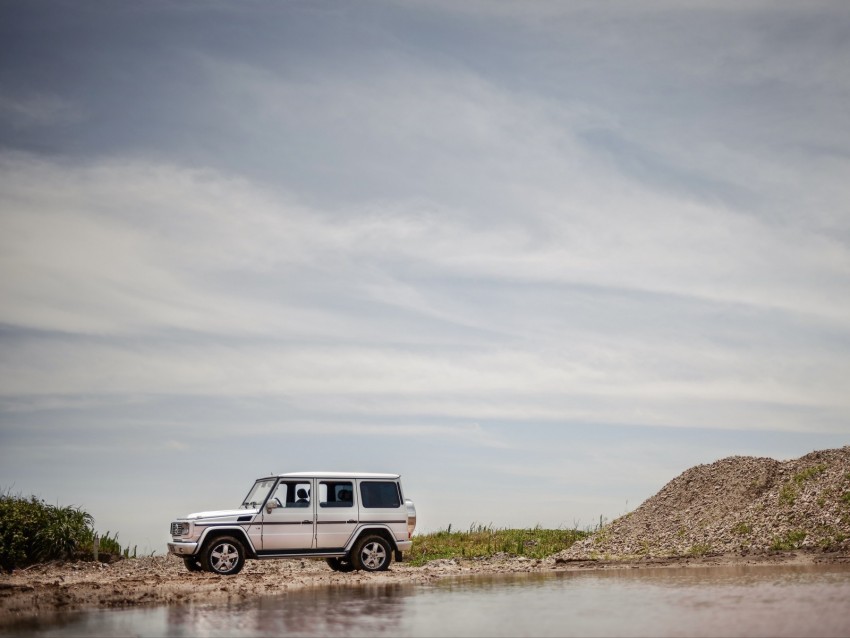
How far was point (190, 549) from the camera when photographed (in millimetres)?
19781

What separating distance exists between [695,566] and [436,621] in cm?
1387

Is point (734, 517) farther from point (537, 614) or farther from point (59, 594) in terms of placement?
point (59, 594)

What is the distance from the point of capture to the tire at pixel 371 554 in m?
21.2

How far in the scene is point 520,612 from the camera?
13148 mm

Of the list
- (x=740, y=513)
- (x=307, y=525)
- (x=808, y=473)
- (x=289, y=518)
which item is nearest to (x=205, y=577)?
(x=289, y=518)

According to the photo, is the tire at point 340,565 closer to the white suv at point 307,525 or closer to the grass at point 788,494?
the white suv at point 307,525

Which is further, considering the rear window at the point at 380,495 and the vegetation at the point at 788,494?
the vegetation at the point at 788,494

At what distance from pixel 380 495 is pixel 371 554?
1.42 metres

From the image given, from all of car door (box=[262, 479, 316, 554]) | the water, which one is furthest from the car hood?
the water

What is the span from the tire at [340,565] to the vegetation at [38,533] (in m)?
7.71

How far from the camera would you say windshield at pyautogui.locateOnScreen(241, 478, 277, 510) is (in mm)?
20817

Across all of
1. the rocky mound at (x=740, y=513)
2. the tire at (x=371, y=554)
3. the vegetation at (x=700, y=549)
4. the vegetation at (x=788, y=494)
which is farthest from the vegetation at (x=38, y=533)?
the vegetation at (x=788, y=494)

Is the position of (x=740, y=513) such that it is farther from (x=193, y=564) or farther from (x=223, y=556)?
(x=193, y=564)

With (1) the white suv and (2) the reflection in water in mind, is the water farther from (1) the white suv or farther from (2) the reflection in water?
(1) the white suv
